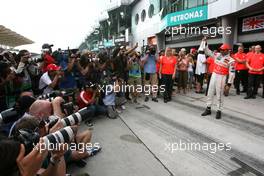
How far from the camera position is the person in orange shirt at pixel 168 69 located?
27.1 ft

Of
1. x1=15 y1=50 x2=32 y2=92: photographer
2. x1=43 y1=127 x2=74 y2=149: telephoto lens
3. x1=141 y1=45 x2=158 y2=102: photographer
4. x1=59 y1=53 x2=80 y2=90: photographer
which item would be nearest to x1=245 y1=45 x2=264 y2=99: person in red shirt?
x1=141 y1=45 x2=158 y2=102: photographer

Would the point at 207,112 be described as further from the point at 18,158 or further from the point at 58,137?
the point at 18,158

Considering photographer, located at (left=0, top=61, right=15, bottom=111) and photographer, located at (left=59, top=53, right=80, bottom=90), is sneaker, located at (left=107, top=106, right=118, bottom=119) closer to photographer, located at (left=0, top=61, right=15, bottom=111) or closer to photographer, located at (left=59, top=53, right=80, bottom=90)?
photographer, located at (left=59, top=53, right=80, bottom=90)

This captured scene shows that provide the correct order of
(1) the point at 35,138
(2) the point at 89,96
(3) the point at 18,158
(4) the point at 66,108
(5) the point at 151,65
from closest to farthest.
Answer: (3) the point at 18,158 < (1) the point at 35,138 < (4) the point at 66,108 < (2) the point at 89,96 < (5) the point at 151,65

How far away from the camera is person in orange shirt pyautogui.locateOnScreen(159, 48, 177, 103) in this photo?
326 inches

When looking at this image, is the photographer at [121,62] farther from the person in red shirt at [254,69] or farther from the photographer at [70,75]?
the person in red shirt at [254,69]

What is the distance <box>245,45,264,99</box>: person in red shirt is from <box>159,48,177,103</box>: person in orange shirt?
2.62 meters

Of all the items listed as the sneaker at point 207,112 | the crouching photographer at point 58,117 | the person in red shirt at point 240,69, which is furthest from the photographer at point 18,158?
the person in red shirt at point 240,69

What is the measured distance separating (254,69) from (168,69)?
2924 millimetres

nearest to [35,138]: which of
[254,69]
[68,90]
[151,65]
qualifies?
[68,90]

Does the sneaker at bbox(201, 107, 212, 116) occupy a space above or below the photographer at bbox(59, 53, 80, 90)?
below

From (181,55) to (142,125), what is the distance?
14.6 feet

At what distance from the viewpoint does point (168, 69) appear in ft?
27.1

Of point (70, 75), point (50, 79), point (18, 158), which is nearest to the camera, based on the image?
point (18, 158)
